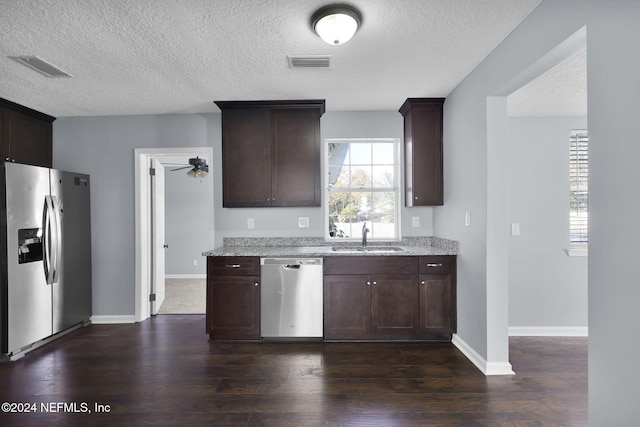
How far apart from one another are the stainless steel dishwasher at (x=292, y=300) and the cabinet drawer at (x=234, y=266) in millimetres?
153

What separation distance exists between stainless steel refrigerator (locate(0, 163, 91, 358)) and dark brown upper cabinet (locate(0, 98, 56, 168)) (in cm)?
51

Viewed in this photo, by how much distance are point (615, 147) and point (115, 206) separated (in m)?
4.53

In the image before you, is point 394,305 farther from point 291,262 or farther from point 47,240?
point 47,240

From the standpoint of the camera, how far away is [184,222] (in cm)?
682

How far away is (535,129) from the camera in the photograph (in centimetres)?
349

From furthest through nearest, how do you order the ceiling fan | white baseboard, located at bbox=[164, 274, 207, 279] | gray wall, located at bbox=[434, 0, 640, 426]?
1. white baseboard, located at bbox=[164, 274, 207, 279]
2. the ceiling fan
3. gray wall, located at bbox=[434, 0, 640, 426]

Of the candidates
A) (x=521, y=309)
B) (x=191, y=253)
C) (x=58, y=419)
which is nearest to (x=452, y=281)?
(x=521, y=309)

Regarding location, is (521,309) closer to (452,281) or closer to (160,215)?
(452,281)

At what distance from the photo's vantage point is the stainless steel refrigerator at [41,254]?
9.43ft

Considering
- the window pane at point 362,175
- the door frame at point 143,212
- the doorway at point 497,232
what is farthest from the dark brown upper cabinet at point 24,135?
the doorway at point 497,232

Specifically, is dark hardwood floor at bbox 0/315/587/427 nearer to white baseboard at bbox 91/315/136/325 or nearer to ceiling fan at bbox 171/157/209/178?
white baseboard at bbox 91/315/136/325

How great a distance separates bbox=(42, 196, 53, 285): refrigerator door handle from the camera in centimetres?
321

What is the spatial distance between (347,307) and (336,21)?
2.44 metres

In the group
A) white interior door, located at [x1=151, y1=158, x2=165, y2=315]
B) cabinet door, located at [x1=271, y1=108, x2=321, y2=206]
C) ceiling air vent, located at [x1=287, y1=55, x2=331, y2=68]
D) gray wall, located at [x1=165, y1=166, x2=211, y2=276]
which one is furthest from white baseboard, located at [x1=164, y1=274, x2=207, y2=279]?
ceiling air vent, located at [x1=287, y1=55, x2=331, y2=68]
